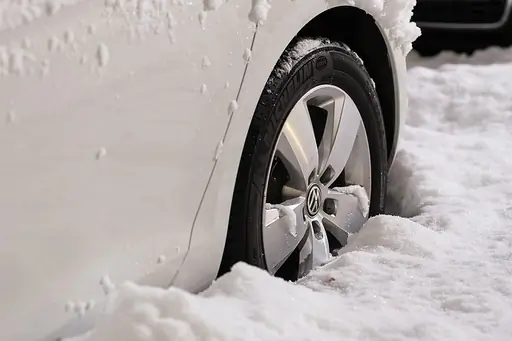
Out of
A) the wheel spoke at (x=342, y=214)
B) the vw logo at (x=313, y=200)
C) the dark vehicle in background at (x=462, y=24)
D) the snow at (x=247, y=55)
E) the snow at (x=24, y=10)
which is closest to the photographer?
the snow at (x=24, y=10)

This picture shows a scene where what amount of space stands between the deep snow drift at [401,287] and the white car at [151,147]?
0.10m

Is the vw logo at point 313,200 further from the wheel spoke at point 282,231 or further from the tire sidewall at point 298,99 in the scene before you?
the tire sidewall at point 298,99

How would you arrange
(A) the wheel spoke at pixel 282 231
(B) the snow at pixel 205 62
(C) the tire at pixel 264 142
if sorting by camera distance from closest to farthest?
(B) the snow at pixel 205 62 < (C) the tire at pixel 264 142 < (A) the wheel spoke at pixel 282 231

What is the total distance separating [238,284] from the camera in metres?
1.28

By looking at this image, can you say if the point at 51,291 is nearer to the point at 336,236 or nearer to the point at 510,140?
the point at 336,236

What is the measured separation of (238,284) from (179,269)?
0.42 feet

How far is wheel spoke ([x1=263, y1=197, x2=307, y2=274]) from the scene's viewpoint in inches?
63.2

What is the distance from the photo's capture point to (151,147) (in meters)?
1.18

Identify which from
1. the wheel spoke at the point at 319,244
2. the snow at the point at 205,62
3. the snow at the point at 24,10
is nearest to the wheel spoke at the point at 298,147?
the wheel spoke at the point at 319,244

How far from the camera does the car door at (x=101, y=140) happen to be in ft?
3.20

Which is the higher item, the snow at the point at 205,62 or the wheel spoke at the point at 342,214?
the snow at the point at 205,62

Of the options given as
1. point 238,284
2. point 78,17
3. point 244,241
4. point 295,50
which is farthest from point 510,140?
point 78,17

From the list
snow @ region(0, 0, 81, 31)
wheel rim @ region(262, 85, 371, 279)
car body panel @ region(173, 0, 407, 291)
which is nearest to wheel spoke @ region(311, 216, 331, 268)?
wheel rim @ region(262, 85, 371, 279)

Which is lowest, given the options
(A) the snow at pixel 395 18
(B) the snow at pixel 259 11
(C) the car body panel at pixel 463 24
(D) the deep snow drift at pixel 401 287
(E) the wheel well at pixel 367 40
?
(D) the deep snow drift at pixel 401 287
